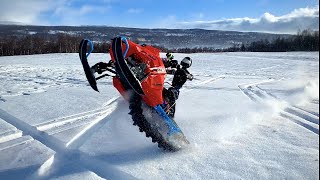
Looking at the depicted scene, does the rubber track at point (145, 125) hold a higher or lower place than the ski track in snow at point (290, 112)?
higher

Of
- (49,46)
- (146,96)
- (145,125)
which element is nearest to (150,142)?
(145,125)

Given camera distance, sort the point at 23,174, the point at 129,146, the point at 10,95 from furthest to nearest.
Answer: the point at 10,95 < the point at 129,146 < the point at 23,174

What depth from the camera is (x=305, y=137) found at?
465 centimetres

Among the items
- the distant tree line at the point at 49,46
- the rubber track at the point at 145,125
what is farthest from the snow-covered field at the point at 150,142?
the distant tree line at the point at 49,46

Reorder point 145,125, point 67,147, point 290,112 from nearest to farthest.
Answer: point 145,125
point 67,147
point 290,112

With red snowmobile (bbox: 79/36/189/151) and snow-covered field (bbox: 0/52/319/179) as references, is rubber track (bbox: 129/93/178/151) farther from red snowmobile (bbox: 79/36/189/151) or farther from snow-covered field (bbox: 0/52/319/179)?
snow-covered field (bbox: 0/52/319/179)

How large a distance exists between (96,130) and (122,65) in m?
1.80

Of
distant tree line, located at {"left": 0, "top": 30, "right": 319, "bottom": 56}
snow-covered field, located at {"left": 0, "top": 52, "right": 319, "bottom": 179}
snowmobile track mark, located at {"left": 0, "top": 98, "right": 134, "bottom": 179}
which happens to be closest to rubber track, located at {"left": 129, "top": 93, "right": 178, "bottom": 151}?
snow-covered field, located at {"left": 0, "top": 52, "right": 319, "bottom": 179}

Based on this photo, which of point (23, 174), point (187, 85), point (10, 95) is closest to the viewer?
point (23, 174)

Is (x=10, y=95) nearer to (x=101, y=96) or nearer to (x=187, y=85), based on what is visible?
(x=101, y=96)

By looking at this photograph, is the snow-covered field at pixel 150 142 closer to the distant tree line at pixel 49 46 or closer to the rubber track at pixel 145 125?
the rubber track at pixel 145 125

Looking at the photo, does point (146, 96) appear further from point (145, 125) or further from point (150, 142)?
point (150, 142)

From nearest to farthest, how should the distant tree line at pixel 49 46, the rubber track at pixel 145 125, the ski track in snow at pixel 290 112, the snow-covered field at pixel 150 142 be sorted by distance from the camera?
the snow-covered field at pixel 150 142
the rubber track at pixel 145 125
the ski track in snow at pixel 290 112
the distant tree line at pixel 49 46

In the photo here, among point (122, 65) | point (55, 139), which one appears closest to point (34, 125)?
point (55, 139)
